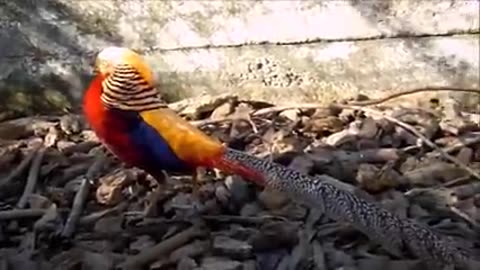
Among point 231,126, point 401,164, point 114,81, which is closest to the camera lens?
point 114,81

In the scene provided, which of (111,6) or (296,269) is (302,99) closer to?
(111,6)

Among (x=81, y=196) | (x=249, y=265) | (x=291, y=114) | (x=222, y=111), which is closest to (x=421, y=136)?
(x=291, y=114)

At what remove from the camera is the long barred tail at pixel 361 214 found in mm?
2195

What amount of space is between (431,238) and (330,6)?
1.03 m

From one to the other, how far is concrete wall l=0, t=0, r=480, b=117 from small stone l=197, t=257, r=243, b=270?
86 centimetres

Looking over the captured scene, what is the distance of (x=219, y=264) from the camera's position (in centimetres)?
232

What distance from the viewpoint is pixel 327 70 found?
3.11 meters

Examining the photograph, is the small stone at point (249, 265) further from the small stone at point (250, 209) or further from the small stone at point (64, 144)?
the small stone at point (64, 144)

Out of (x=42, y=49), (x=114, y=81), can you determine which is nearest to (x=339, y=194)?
(x=114, y=81)

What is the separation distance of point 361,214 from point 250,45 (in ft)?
3.11

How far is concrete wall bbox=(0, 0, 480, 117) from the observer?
3.08 meters

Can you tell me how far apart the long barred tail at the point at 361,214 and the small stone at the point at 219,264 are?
173mm

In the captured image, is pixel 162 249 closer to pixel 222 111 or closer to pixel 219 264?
pixel 219 264

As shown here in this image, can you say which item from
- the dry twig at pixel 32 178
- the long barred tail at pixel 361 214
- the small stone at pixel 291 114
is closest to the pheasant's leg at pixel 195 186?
the long barred tail at pixel 361 214
